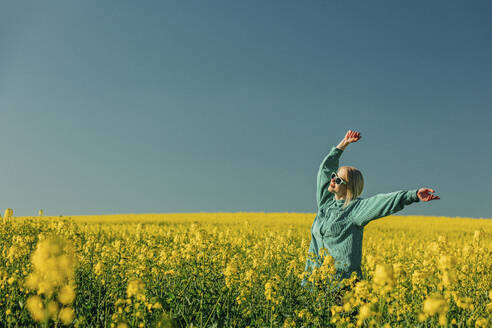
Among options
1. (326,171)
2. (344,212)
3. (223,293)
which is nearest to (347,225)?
(344,212)

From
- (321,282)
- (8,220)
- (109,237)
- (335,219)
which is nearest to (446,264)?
(321,282)

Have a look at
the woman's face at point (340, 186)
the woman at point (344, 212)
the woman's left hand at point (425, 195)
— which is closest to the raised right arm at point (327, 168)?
the woman at point (344, 212)

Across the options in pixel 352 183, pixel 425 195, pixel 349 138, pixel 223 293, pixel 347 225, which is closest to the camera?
pixel 425 195

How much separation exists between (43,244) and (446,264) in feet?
7.78

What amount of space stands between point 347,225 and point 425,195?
Result: 0.98 metres

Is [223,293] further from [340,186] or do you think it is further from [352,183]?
[352,183]

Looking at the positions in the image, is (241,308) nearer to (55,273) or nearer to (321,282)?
(321,282)

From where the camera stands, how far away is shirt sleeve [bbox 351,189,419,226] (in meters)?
3.90

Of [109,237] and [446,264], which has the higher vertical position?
[446,264]

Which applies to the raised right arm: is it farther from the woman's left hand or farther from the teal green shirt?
the woman's left hand

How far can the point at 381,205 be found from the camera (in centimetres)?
407

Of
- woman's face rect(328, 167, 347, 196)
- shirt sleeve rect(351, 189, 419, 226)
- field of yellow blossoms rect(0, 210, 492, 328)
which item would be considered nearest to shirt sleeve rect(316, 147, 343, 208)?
woman's face rect(328, 167, 347, 196)

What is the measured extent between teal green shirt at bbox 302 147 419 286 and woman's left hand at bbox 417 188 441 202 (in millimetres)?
73

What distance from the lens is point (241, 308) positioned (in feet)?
13.0
